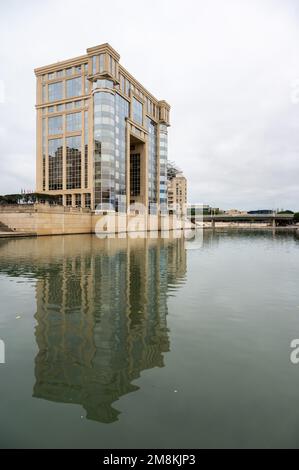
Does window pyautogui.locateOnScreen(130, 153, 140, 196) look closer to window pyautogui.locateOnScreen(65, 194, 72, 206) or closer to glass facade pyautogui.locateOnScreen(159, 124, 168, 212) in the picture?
glass facade pyautogui.locateOnScreen(159, 124, 168, 212)

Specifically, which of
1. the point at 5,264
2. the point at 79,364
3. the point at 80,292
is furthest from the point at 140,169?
the point at 79,364

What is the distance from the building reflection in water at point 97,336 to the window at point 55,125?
7816cm

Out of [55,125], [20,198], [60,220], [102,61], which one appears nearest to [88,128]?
[55,125]

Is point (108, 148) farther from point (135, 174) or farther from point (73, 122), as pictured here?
point (135, 174)

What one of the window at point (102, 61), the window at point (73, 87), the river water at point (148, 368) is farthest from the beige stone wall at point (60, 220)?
the river water at point (148, 368)

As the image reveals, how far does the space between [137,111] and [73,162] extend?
94.9ft

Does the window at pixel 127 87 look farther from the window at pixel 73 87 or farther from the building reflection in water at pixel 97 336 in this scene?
the building reflection in water at pixel 97 336

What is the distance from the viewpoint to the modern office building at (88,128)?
75750mm

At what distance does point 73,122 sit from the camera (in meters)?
81.9

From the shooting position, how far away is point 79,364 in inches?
267

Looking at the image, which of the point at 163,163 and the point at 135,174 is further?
the point at 163,163

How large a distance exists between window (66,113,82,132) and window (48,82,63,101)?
7006mm

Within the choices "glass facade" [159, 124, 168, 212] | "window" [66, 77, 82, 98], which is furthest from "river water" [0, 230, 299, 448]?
"glass facade" [159, 124, 168, 212]

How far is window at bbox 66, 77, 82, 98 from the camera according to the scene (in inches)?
3164
